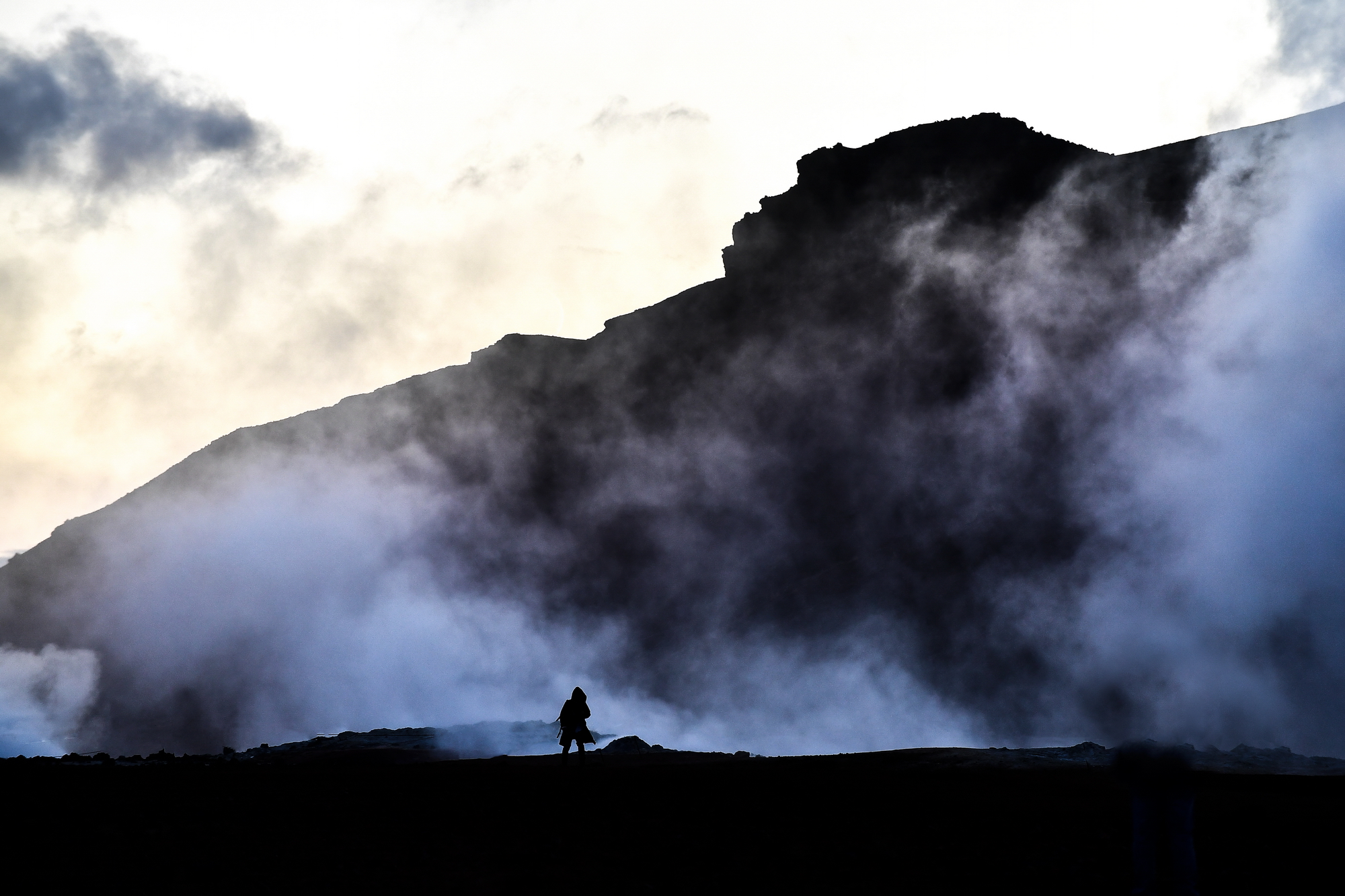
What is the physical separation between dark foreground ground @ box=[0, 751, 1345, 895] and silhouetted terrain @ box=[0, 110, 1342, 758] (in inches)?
1711

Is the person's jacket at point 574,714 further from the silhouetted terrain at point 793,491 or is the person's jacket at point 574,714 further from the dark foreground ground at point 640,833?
the silhouetted terrain at point 793,491

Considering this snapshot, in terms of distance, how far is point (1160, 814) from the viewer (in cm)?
884

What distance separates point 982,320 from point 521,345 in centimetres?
3967

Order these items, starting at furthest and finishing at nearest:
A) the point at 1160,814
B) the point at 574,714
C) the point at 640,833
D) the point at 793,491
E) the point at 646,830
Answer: the point at 793,491
the point at 574,714
the point at 646,830
the point at 640,833
the point at 1160,814

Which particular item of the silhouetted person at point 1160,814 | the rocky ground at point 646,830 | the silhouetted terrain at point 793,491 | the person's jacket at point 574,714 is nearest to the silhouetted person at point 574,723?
the person's jacket at point 574,714

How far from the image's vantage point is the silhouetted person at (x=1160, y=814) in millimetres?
8641

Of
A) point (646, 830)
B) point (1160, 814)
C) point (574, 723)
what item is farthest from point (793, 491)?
point (1160, 814)

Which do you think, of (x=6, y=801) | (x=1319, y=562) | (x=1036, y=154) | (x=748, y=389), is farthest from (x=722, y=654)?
(x=6, y=801)

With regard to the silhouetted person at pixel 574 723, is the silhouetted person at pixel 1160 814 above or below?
below

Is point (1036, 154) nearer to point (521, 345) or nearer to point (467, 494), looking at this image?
point (521, 345)

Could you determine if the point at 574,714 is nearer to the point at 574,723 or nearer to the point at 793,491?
the point at 574,723

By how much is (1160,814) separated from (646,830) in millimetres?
6212

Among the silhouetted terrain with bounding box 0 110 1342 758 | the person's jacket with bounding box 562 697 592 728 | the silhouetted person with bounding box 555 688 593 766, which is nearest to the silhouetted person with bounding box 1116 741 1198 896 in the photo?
the silhouetted person with bounding box 555 688 593 766

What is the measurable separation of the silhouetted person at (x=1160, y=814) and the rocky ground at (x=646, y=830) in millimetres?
1561
